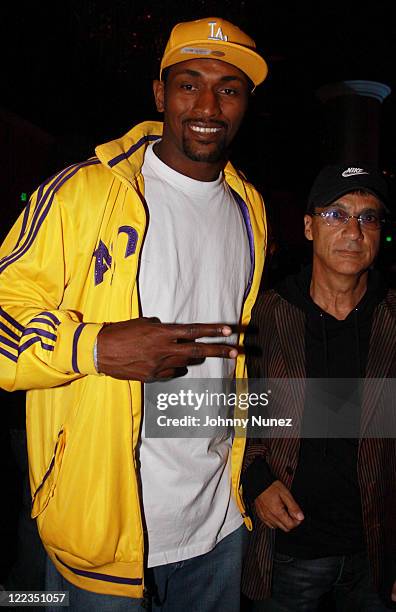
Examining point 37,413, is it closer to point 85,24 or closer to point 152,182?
point 152,182

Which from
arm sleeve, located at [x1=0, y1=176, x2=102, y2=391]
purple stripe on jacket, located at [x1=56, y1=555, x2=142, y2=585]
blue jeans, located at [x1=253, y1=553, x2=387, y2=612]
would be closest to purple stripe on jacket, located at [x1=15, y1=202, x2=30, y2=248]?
arm sleeve, located at [x1=0, y1=176, x2=102, y2=391]

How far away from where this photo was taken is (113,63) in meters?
3.66

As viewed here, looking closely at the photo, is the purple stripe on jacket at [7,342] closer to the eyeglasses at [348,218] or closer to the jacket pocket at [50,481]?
the jacket pocket at [50,481]

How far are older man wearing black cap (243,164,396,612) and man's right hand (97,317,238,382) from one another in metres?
0.60

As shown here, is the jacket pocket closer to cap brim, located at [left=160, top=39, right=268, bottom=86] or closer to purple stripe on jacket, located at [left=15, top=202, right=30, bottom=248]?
purple stripe on jacket, located at [left=15, top=202, right=30, bottom=248]

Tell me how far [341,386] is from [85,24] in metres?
2.94

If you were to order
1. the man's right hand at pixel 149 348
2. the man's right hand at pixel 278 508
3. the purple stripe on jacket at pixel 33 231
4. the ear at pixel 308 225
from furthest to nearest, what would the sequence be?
the ear at pixel 308 225
the man's right hand at pixel 278 508
the purple stripe on jacket at pixel 33 231
the man's right hand at pixel 149 348

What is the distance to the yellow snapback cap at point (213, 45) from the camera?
1.71m

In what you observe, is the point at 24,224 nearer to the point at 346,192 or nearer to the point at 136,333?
the point at 136,333

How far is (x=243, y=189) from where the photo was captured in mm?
1986

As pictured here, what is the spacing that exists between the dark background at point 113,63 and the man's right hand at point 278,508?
193 cm

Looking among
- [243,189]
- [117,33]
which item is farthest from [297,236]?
[243,189]

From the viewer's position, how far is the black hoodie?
5.75ft

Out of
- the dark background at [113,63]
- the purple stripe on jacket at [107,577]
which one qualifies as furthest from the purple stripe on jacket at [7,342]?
the dark background at [113,63]
